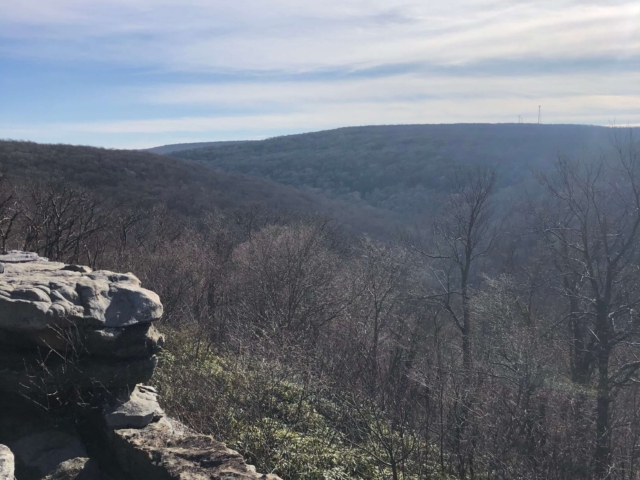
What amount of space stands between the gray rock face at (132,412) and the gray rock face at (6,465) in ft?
4.29

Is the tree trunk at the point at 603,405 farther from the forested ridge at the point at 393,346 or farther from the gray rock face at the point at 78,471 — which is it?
the gray rock face at the point at 78,471

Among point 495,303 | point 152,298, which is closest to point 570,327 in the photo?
point 495,303

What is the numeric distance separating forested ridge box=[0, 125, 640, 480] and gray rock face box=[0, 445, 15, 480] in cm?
337

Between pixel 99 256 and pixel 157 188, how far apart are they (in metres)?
32.9

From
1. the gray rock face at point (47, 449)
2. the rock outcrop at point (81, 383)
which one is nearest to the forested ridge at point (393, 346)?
the rock outcrop at point (81, 383)

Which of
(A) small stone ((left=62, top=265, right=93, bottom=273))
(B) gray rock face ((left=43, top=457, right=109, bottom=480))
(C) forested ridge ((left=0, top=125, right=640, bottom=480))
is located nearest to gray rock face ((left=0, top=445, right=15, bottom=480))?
(B) gray rock face ((left=43, top=457, right=109, bottom=480))

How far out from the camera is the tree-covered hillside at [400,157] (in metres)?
75.1

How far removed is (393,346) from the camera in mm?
21641

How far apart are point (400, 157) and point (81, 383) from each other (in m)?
85.6

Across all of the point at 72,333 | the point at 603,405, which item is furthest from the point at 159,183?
the point at 72,333

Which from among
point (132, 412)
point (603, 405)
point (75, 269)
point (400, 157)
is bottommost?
point (603, 405)

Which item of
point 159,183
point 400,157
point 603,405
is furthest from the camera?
point 400,157

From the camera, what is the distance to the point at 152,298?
22.5 feet

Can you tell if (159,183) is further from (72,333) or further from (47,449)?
(47,449)
